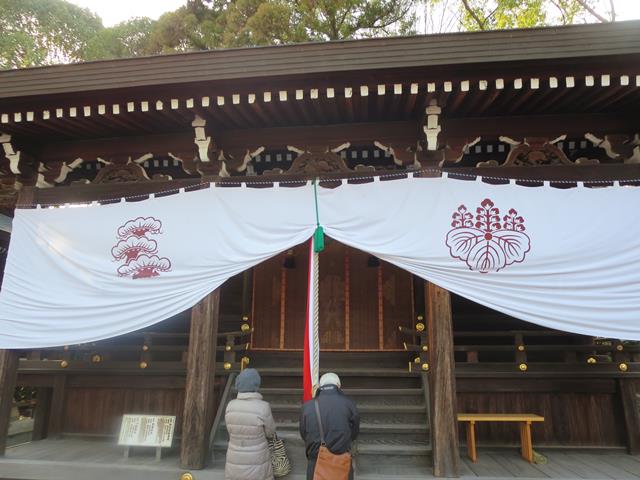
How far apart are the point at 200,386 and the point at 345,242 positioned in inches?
89.6

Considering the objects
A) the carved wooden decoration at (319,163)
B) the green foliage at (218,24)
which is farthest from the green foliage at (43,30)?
the carved wooden decoration at (319,163)

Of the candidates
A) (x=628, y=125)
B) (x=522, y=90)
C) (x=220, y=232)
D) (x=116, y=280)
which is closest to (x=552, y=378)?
(x=628, y=125)

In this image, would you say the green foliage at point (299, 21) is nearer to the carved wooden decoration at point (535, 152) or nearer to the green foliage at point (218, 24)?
the green foliage at point (218, 24)

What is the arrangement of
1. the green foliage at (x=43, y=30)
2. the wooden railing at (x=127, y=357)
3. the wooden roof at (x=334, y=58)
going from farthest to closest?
→ the green foliage at (x=43, y=30)
the wooden railing at (x=127, y=357)
the wooden roof at (x=334, y=58)

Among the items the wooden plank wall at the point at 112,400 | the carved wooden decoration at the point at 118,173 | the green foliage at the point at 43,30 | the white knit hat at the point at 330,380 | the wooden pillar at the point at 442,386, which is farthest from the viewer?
the green foliage at the point at 43,30

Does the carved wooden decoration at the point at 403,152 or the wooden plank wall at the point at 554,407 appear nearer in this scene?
the carved wooden decoration at the point at 403,152

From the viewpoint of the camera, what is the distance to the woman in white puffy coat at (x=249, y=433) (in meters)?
3.30

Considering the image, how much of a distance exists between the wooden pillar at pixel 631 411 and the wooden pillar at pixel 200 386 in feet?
17.3

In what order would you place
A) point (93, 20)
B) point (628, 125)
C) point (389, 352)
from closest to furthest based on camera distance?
point (628, 125) < point (389, 352) < point (93, 20)

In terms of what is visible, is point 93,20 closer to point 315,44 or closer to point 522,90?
point 315,44

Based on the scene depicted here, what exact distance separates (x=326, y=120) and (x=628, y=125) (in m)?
3.47

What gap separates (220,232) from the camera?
15.0 ft

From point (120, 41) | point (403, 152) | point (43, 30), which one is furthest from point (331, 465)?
point (43, 30)

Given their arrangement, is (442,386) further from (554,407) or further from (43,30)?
(43,30)
